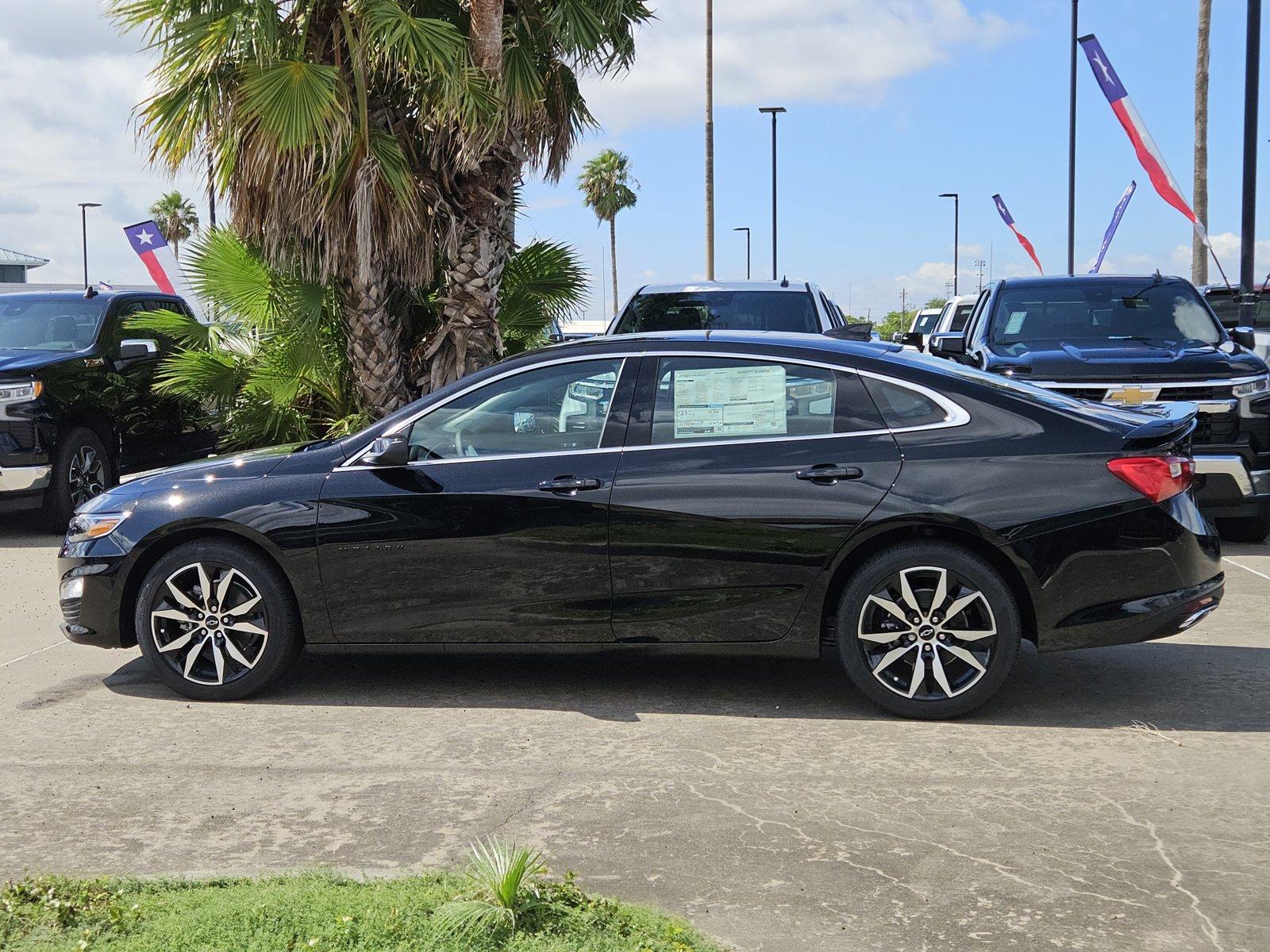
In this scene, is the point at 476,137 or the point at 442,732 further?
the point at 476,137

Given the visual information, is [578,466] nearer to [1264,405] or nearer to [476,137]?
[1264,405]

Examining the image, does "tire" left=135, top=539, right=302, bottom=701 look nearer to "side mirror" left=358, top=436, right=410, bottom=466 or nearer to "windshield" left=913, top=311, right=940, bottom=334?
"side mirror" left=358, top=436, right=410, bottom=466

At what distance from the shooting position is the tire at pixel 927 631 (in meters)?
5.41

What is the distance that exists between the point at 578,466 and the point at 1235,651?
11.2ft

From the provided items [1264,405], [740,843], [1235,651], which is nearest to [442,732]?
[740,843]

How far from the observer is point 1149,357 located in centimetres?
984

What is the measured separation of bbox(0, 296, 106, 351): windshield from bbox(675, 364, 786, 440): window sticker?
8295mm

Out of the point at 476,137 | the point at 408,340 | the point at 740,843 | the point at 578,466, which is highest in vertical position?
the point at 476,137

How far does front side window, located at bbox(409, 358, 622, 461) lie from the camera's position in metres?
5.84

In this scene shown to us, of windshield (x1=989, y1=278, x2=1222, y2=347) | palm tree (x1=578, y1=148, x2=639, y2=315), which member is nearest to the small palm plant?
windshield (x1=989, y1=278, x2=1222, y2=347)

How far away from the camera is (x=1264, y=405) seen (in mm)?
9617

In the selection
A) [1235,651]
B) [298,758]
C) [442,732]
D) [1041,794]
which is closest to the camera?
[1041,794]

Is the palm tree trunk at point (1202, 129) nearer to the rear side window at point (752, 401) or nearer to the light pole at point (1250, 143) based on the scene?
the light pole at point (1250, 143)

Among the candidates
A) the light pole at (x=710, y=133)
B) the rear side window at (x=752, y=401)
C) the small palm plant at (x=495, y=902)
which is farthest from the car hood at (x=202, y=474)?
the light pole at (x=710, y=133)
